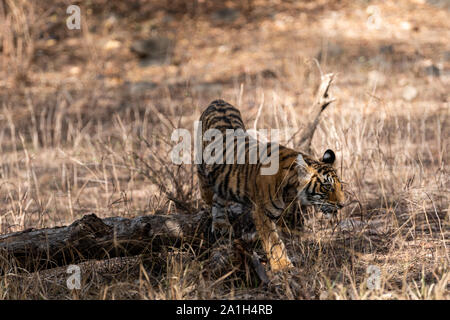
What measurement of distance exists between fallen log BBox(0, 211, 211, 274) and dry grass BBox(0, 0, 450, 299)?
97 millimetres

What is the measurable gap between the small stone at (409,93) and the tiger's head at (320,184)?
5036 mm

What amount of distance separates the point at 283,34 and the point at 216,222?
7747mm

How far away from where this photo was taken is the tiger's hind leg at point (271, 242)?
10.7 feet

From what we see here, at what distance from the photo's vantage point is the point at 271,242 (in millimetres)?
3271

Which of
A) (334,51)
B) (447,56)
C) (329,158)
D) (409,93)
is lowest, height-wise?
(329,158)

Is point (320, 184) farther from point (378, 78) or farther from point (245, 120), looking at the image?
point (378, 78)

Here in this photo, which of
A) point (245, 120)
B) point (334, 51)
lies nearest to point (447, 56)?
point (334, 51)

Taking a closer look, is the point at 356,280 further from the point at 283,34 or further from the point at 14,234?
the point at 283,34

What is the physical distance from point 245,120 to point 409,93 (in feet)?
12.6

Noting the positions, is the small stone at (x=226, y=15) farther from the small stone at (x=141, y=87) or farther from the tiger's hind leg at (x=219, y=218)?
the tiger's hind leg at (x=219, y=218)

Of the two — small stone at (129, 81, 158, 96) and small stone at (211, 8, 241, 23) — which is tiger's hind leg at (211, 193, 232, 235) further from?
small stone at (211, 8, 241, 23)

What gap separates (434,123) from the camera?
677 centimetres

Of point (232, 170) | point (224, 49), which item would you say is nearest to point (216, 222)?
point (232, 170)

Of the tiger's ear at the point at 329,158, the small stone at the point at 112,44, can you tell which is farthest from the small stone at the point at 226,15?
the tiger's ear at the point at 329,158
